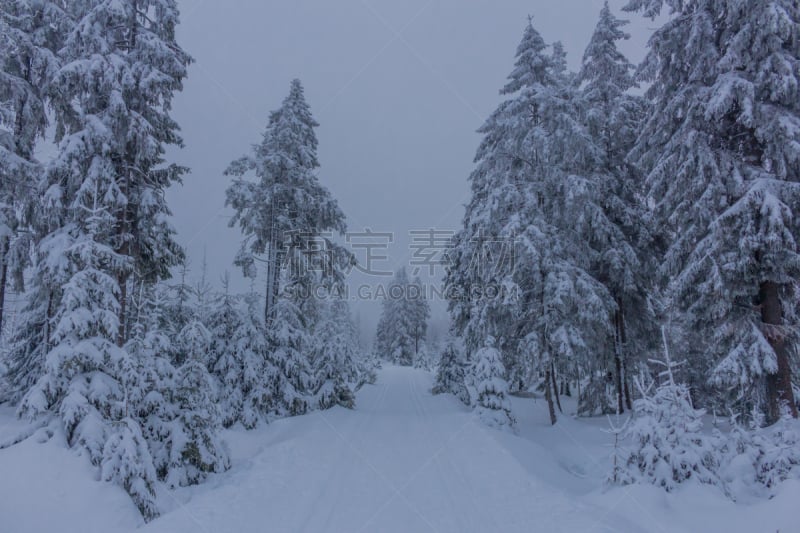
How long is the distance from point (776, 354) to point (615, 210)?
305 inches

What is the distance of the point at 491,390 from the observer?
15125 millimetres

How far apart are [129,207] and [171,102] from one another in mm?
3182

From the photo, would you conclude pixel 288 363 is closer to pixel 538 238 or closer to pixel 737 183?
pixel 538 238

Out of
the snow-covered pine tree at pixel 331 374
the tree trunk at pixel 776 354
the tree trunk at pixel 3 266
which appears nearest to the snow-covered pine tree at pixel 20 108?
the tree trunk at pixel 3 266

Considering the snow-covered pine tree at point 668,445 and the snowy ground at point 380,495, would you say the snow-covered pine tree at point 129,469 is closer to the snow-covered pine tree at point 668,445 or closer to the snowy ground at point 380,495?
the snowy ground at point 380,495

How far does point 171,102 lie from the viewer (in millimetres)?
11633

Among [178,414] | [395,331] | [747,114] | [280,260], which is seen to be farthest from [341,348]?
[395,331]

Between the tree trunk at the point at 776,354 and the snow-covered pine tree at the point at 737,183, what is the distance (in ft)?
0.09

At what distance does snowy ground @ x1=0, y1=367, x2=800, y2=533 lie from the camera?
21.8ft

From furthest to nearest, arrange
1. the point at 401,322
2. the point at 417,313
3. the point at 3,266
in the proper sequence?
1. the point at 417,313
2. the point at 401,322
3. the point at 3,266

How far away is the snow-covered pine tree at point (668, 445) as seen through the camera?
7.59 meters

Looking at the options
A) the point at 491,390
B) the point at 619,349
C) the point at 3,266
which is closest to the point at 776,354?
the point at 619,349

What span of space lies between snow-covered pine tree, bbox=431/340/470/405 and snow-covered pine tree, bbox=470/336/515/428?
31.8 feet

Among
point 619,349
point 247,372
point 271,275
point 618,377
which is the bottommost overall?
point 618,377
